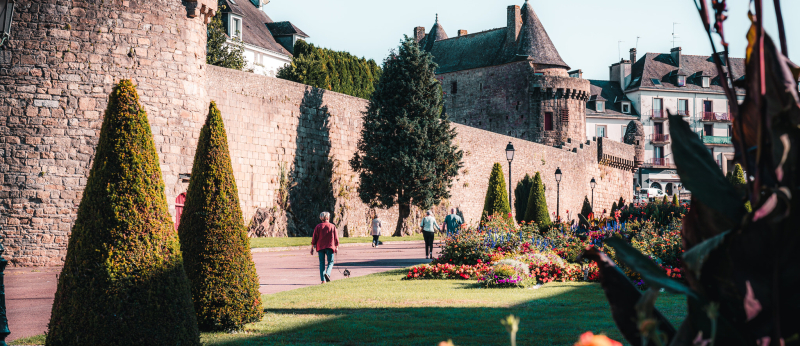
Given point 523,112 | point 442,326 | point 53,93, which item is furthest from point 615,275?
point 523,112

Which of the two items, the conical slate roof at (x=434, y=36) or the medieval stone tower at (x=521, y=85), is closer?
the medieval stone tower at (x=521, y=85)

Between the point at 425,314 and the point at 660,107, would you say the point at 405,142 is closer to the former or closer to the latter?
the point at 425,314

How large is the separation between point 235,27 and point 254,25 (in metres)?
4.24

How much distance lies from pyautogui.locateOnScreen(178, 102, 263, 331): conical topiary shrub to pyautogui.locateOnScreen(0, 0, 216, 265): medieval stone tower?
9866 millimetres

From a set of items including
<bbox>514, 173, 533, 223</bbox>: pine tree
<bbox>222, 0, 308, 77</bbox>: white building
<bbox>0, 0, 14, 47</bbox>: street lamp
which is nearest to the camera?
<bbox>0, 0, 14, 47</bbox>: street lamp

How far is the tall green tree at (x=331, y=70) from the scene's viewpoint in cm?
3669

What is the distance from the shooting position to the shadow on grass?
659 cm

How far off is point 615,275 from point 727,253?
284mm

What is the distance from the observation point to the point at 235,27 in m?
39.4

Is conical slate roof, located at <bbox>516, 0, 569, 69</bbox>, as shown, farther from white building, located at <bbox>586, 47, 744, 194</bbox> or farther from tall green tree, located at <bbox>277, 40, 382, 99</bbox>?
white building, located at <bbox>586, 47, 744, 194</bbox>

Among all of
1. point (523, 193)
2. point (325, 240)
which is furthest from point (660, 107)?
point (325, 240)

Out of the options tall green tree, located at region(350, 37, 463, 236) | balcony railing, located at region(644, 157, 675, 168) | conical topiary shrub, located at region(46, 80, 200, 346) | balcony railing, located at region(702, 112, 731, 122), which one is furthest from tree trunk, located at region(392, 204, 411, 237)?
balcony railing, located at region(702, 112, 731, 122)

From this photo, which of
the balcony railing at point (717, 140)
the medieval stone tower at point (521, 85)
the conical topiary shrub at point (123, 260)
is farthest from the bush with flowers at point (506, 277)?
the balcony railing at point (717, 140)

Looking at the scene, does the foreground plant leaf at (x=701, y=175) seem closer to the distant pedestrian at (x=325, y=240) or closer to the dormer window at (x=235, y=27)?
the distant pedestrian at (x=325, y=240)
